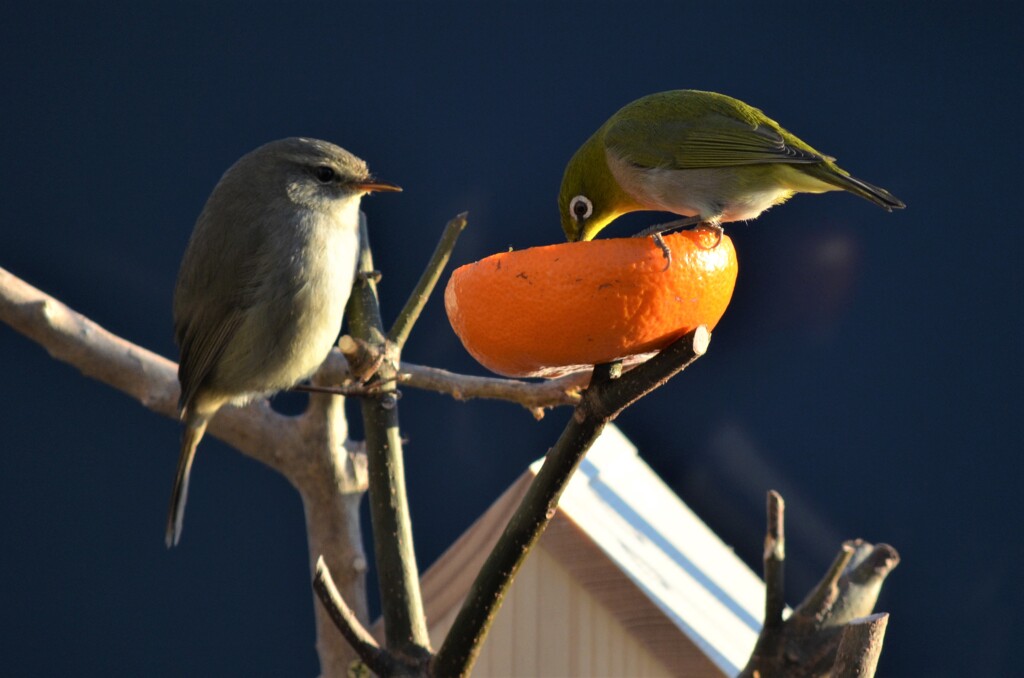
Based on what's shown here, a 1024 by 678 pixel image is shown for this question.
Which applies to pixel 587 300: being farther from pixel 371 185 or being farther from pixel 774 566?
pixel 371 185

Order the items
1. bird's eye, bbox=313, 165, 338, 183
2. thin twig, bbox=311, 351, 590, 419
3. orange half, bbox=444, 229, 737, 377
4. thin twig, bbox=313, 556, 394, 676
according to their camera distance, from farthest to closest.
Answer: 1. bird's eye, bbox=313, 165, 338, 183
2. thin twig, bbox=311, 351, 590, 419
3. thin twig, bbox=313, 556, 394, 676
4. orange half, bbox=444, 229, 737, 377

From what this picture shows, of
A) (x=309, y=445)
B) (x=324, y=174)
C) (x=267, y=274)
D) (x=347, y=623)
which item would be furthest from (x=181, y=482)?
(x=347, y=623)

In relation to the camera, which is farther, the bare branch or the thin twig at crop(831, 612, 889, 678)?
the bare branch

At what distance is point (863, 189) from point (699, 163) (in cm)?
22

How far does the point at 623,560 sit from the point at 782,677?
39 cm

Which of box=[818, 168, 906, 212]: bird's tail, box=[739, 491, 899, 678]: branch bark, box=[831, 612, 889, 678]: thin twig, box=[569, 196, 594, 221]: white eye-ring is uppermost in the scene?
box=[818, 168, 906, 212]: bird's tail

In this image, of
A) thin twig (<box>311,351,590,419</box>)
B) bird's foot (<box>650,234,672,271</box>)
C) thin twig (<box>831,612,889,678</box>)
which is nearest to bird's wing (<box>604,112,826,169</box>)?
thin twig (<box>311,351,590,419</box>)

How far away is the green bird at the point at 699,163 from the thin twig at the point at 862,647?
1.91 feet

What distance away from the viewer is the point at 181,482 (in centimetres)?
189

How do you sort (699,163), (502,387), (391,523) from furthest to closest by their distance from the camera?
(502,387), (699,163), (391,523)

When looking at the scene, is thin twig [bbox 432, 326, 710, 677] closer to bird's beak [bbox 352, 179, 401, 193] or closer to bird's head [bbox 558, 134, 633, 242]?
bird's head [bbox 558, 134, 633, 242]

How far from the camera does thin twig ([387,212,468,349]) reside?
1556 millimetres

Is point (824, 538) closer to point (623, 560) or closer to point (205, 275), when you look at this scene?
point (623, 560)

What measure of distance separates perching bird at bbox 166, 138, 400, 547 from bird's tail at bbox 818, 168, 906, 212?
732 mm
